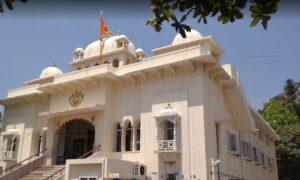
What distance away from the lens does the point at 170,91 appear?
59.5 ft

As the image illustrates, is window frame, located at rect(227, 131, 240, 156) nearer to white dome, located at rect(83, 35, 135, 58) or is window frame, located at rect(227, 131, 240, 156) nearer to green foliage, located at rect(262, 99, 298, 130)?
white dome, located at rect(83, 35, 135, 58)

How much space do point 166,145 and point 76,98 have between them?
7.21m

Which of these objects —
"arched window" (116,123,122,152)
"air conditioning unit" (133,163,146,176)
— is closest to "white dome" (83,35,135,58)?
"arched window" (116,123,122,152)

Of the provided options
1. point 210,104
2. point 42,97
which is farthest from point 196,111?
point 42,97

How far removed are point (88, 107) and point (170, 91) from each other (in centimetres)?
490

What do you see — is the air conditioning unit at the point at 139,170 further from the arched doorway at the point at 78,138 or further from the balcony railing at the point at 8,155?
the balcony railing at the point at 8,155

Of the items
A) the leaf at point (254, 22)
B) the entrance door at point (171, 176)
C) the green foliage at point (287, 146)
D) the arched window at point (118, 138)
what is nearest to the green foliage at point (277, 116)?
the green foliage at point (287, 146)

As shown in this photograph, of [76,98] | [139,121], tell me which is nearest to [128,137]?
[139,121]

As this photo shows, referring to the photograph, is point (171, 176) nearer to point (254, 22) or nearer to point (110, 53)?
point (110, 53)

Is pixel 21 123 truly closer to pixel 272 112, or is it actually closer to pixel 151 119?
pixel 151 119

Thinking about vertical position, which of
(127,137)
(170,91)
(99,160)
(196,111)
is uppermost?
(170,91)

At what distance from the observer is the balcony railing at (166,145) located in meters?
16.7

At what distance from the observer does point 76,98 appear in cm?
2105

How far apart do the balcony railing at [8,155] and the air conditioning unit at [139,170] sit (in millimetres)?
10609
